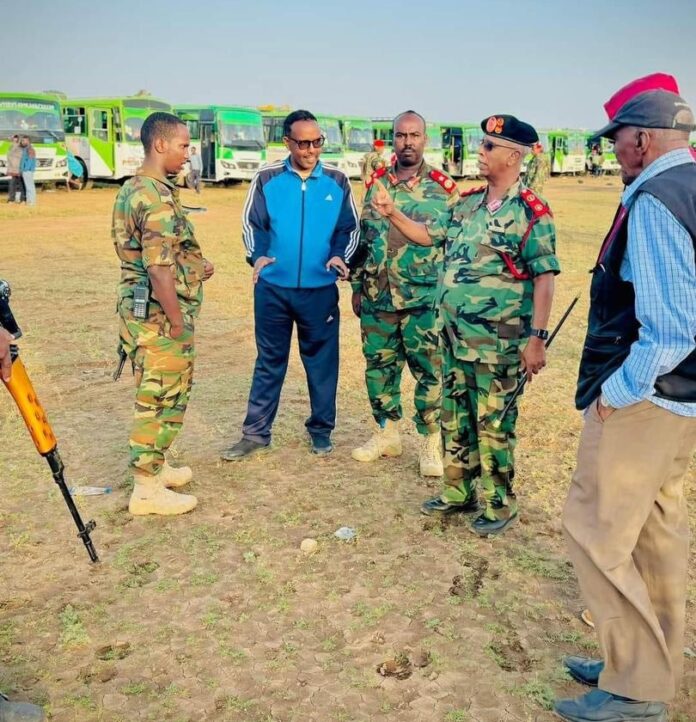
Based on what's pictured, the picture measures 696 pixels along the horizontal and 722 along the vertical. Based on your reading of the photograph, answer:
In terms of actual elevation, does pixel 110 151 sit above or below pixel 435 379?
above

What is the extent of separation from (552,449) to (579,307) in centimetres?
495

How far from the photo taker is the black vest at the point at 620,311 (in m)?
2.09

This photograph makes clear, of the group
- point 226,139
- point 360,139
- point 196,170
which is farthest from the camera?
point 360,139

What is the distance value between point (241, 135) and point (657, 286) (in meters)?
25.9

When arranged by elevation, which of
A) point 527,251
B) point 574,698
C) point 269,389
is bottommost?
point 574,698

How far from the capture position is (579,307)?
31.2 ft

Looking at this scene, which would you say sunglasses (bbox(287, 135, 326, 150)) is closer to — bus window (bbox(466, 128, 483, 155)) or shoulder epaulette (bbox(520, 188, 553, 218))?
shoulder epaulette (bbox(520, 188, 553, 218))

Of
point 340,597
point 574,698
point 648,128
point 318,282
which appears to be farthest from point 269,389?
point 648,128

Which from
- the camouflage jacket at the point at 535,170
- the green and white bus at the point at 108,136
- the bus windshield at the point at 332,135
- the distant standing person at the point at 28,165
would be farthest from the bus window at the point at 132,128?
the camouflage jacket at the point at 535,170

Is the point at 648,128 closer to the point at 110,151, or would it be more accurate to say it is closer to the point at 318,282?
the point at 318,282

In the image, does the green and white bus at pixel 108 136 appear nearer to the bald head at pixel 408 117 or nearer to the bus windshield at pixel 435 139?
the bus windshield at pixel 435 139

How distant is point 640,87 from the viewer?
93.5 inches

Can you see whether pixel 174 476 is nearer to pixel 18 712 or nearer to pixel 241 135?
pixel 18 712

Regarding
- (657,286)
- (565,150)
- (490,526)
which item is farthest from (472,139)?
(657,286)
